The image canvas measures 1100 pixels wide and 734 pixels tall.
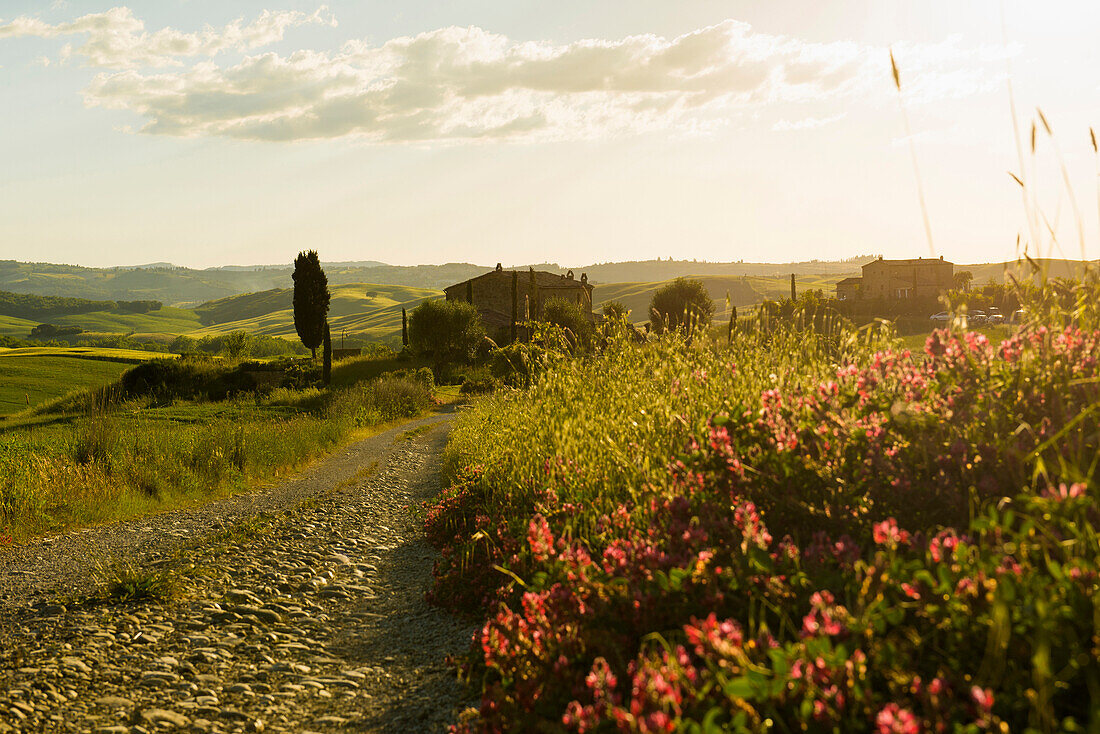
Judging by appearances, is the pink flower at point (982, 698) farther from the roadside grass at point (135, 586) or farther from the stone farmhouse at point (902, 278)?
the stone farmhouse at point (902, 278)

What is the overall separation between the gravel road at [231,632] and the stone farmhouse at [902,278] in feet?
264

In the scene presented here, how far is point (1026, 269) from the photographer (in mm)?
3877

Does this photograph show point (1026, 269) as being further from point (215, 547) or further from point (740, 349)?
point (215, 547)

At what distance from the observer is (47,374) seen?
47406mm

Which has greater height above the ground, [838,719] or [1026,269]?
[1026,269]

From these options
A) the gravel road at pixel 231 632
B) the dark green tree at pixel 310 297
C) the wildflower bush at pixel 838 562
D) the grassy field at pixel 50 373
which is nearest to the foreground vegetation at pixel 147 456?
the gravel road at pixel 231 632

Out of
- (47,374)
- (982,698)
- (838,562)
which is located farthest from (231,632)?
(47,374)

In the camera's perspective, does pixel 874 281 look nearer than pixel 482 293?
No

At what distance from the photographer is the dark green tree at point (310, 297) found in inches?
1986

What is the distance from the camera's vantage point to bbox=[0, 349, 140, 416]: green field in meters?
40.8

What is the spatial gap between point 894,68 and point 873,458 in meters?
1.85

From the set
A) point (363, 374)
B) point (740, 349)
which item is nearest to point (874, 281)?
point (363, 374)

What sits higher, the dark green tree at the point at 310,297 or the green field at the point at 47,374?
the dark green tree at the point at 310,297

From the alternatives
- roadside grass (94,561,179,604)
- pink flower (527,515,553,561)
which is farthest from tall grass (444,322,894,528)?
roadside grass (94,561,179,604)
